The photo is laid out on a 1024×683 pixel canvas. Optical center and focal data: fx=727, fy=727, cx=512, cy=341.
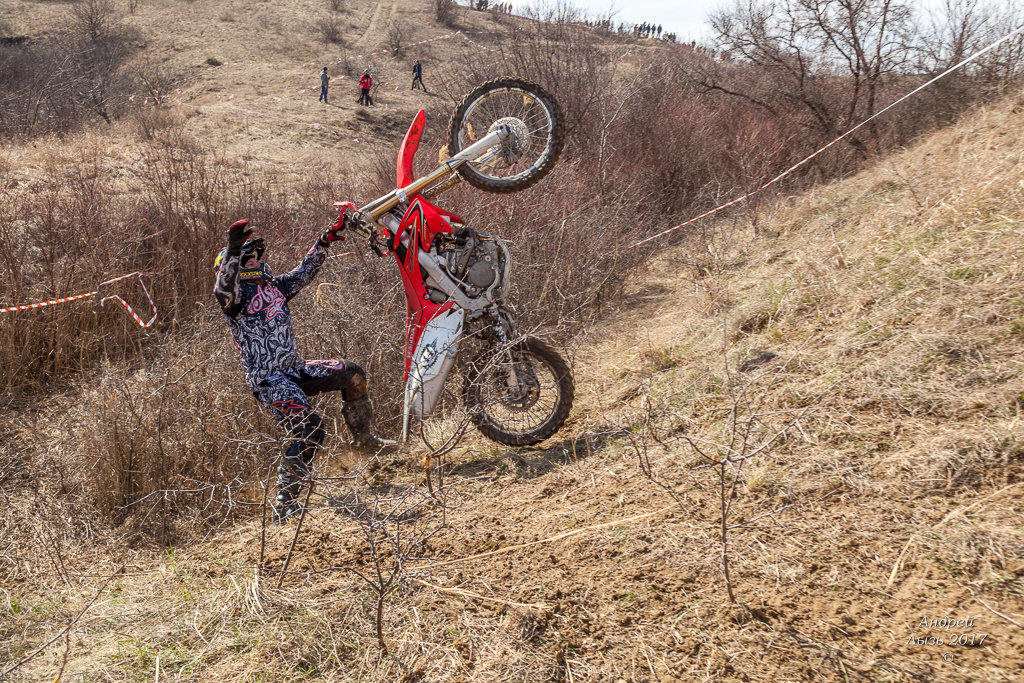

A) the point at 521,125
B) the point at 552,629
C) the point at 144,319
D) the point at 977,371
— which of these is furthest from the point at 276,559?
the point at 144,319

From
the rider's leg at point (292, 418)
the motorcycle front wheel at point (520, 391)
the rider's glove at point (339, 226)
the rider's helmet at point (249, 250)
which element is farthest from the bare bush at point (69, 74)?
the motorcycle front wheel at point (520, 391)

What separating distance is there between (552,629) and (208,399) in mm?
3564

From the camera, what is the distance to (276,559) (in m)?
3.79

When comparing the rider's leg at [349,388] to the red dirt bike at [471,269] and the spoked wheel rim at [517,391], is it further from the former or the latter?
the spoked wheel rim at [517,391]

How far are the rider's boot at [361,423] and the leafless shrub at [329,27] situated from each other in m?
36.1

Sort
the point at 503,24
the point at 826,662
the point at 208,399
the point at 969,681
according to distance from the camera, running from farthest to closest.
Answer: the point at 503,24, the point at 208,399, the point at 826,662, the point at 969,681

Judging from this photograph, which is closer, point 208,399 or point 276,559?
point 276,559

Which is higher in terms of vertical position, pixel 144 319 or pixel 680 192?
pixel 680 192

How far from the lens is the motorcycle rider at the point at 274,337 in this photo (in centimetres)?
436

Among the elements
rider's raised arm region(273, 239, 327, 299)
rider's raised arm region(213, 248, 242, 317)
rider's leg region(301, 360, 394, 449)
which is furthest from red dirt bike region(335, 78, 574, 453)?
rider's raised arm region(213, 248, 242, 317)

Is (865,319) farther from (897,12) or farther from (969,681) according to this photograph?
(897,12)


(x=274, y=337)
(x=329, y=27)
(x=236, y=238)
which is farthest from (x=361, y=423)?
(x=329, y=27)

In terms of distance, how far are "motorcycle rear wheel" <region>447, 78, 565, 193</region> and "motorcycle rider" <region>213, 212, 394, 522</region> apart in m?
0.96

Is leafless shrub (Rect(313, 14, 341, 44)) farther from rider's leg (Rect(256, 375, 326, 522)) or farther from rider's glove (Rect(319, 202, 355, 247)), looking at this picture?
rider's leg (Rect(256, 375, 326, 522))
